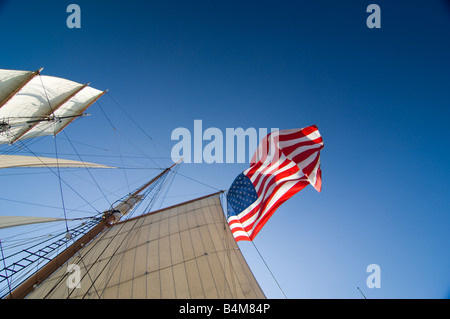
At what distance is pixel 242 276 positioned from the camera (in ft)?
16.5

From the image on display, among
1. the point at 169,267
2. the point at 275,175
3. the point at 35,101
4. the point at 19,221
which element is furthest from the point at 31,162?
the point at 275,175

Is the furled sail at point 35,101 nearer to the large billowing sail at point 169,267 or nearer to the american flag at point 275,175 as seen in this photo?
the large billowing sail at point 169,267

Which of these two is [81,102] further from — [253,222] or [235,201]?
[253,222]

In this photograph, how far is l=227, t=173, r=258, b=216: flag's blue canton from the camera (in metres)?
6.49

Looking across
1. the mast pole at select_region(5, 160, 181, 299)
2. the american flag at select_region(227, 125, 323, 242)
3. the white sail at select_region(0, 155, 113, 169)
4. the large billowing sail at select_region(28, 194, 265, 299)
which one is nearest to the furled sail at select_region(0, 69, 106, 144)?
the white sail at select_region(0, 155, 113, 169)

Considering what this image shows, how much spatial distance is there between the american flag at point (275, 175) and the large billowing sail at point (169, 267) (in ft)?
3.17

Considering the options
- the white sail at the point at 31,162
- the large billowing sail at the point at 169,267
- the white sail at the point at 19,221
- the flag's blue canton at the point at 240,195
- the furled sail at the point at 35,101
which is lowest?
the large billowing sail at the point at 169,267

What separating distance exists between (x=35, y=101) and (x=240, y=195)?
14800 mm

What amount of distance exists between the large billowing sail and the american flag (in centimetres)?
97

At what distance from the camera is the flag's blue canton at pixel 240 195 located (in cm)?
649

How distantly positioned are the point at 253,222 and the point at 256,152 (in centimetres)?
226

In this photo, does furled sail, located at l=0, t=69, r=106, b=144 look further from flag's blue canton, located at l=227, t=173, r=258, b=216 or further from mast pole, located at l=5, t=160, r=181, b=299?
flag's blue canton, located at l=227, t=173, r=258, b=216

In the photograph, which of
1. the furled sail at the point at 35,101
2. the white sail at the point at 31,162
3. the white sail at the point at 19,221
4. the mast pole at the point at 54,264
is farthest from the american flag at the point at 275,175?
the furled sail at the point at 35,101

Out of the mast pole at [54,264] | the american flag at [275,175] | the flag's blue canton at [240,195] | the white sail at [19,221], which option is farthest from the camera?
the flag's blue canton at [240,195]
